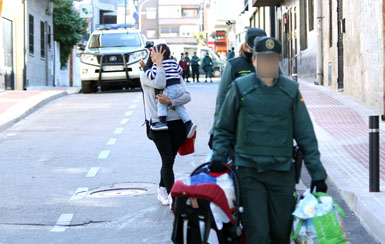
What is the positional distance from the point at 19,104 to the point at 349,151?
1098cm

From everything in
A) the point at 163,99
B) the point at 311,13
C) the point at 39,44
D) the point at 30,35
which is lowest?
the point at 163,99

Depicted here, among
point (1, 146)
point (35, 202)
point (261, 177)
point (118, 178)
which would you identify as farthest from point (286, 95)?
point (1, 146)

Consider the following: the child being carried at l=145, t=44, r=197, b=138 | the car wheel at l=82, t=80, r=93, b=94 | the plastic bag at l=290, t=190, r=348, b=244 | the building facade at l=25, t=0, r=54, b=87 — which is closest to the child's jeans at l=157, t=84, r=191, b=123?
the child being carried at l=145, t=44, r=197, b=138

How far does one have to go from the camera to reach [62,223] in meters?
7.46

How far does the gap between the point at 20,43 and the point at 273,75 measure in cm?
2554

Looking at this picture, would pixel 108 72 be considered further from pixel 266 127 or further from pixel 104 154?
pixel 266 127

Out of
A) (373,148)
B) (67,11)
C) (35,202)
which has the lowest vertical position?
(35,202)

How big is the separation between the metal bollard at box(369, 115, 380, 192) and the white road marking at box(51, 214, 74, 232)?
322 cm

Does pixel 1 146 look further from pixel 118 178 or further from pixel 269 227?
pixel 269 227

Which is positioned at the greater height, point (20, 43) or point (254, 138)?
point (20, 43)

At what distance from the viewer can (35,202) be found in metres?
8.50

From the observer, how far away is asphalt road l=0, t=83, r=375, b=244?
23.3 ft

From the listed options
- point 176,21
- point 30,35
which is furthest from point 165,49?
point 176,21

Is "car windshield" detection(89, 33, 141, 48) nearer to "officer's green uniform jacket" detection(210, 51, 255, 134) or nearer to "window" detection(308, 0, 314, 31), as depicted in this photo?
"window" detection(308, 0, 314, 31)
